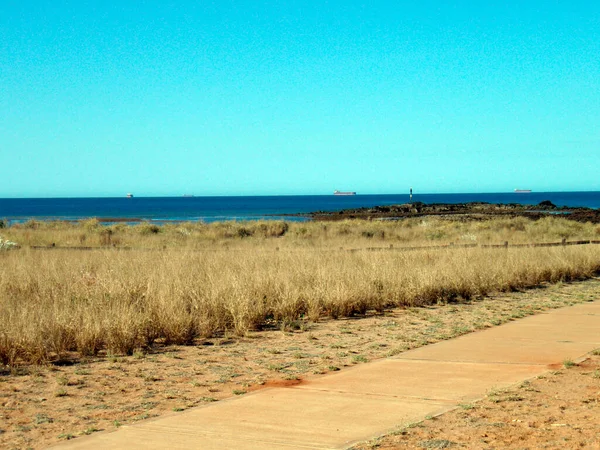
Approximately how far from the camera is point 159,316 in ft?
38.9

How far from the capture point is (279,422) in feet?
22.8

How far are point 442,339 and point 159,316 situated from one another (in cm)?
417

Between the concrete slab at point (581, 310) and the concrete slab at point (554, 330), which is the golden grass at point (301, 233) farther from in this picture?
the concrete slab at point (554, 330)

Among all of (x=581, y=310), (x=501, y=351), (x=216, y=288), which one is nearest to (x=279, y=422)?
(x=501, y=351)

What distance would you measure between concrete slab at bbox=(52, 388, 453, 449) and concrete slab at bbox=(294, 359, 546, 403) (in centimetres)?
27

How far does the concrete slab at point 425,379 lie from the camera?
801 cm

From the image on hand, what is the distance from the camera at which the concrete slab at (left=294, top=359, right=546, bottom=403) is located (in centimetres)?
801

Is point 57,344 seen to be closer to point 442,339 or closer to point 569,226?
point 442,339

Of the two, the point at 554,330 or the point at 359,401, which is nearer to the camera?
the point at 359,401

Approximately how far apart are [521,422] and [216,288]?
7829 mm

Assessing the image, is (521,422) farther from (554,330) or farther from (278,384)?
(554,330)

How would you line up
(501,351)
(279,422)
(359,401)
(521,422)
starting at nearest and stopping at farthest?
(521,422) → (279,422) → (359,401) → (501,351)

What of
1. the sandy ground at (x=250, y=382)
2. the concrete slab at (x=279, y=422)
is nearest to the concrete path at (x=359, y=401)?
the concrete slab at (x=279, y=422)

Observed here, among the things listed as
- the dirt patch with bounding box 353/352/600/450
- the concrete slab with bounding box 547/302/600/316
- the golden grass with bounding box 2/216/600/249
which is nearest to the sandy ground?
A: the dirt patch with bounding box 353/352/600/450
